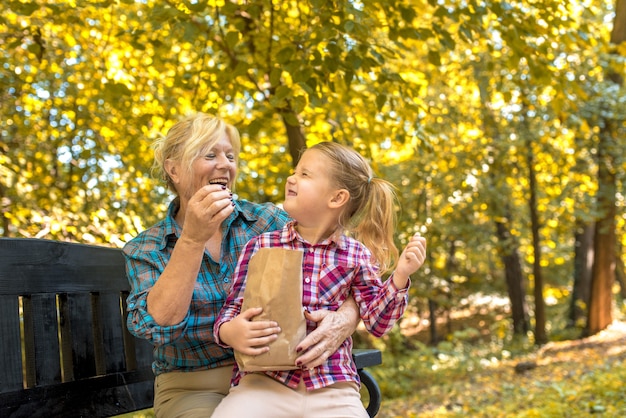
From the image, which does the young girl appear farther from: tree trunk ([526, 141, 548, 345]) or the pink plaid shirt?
tree trunk ([526, 141, 548, 345])

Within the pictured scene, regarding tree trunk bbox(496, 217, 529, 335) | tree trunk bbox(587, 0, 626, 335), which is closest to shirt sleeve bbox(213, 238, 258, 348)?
tree trunk bbox(587, 0, 626, 335)

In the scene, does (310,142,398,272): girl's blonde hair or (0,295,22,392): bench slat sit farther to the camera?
(310,142,398,272): girl's blonde hair

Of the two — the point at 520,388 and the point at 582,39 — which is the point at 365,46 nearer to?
the point at 582,39

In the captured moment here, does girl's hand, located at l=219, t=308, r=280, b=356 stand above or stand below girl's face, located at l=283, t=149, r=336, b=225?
below

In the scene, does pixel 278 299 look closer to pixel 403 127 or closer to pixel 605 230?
pixel 403 127

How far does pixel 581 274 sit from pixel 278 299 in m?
12.3

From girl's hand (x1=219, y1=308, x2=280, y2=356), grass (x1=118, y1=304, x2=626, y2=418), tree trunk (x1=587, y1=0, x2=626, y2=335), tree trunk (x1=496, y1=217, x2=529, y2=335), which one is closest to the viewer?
girl's hand (x1=219, y1=308, x2=280, y2=356)

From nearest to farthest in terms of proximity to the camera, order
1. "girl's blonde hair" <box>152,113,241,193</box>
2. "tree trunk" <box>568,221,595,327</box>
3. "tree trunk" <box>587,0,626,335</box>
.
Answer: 1. "girl's blonde hair" <box>152,113,241,193</box>
2. "tree trunk" <box>587,0,626,335</box>
3. "tree trunk" <box>568,221,595,327</box>

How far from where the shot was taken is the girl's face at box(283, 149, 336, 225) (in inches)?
88.4

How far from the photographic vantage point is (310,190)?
2.25 metres

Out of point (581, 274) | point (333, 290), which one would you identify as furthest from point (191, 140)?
point (581, 274)

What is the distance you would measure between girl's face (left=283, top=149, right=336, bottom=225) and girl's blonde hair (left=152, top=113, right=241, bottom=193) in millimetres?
352

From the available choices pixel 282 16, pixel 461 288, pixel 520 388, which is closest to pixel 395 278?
pixel 282 16

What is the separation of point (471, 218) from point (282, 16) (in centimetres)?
713
